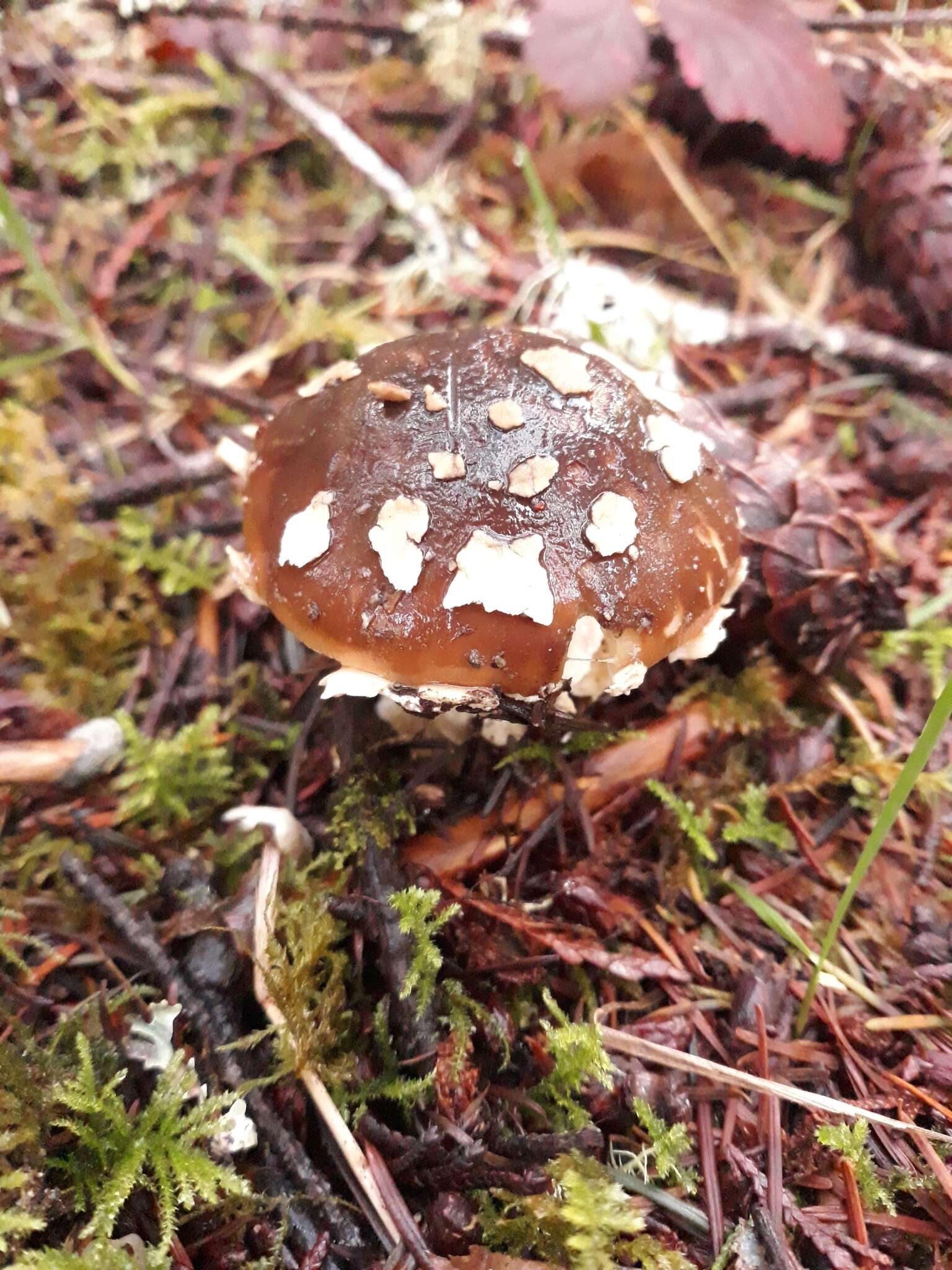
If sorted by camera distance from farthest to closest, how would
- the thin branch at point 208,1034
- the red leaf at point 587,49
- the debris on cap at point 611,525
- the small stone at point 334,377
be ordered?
1. the red leaf at point 587,49
2. the small stone at point 334,377
3. the debris on cap at point 611,525
4. the thin branch at point 208,1034

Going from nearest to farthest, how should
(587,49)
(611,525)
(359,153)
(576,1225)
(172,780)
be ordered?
(576,1225), (611,525), (172,780), (587,49), (359,153)

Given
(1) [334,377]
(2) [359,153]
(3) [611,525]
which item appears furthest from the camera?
(2) [359,153]

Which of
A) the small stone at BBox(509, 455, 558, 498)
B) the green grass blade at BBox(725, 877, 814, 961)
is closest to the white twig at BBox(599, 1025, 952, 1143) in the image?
the green grass blade at BBox(725, 877, 814, 961)

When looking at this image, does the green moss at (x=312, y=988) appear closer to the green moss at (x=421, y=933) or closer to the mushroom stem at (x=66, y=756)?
the green moss at (x=421, y=933)

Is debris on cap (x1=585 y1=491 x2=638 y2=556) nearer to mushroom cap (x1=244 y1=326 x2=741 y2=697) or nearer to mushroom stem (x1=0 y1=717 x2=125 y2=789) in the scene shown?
mushroom cap (x1=244 y1=326 x2=741 y2=697)

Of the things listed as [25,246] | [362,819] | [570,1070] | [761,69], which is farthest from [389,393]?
[761,69]

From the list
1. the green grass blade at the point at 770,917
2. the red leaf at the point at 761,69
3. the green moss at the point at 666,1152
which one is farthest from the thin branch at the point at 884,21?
the green moss at the point at 666,1152

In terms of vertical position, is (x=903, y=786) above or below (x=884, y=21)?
below

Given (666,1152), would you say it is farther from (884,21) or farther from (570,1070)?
(884,21)
